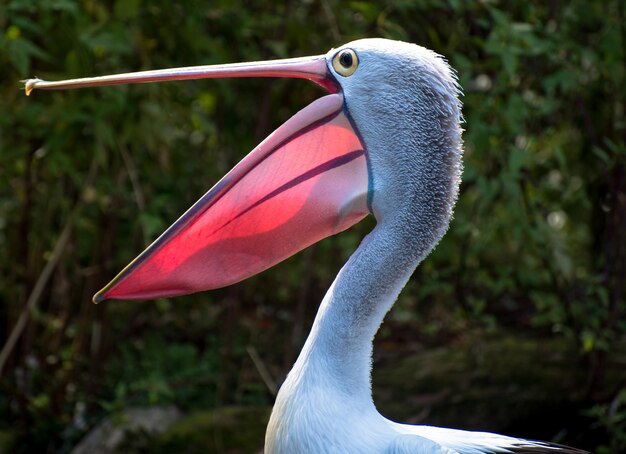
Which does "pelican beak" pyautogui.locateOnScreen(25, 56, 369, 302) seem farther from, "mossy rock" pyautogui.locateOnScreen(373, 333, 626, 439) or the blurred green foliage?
"mossy rock" pyautogui.locateOnScreen(373, 333, 626, 439)

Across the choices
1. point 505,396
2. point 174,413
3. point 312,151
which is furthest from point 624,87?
point 174,413

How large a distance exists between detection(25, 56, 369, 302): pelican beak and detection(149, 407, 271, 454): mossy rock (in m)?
1.81

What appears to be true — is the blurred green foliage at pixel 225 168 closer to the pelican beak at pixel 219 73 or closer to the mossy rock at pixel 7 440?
the mossy rock at pixel 7 440

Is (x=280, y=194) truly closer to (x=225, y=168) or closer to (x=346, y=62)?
(x=346, y=62)

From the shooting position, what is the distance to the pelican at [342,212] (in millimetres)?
2391

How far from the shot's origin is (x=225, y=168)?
15.7ft

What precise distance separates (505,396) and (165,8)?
2222 mm

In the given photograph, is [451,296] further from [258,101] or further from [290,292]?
[258,101]

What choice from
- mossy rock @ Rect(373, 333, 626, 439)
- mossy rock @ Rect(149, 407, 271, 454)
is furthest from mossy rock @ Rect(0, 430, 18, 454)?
mossy rock @ Rect(373, 333, 626, 439)

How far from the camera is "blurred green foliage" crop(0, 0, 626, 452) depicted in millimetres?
3816

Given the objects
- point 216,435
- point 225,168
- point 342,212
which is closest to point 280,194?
point 342,212

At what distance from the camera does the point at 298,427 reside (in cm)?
238

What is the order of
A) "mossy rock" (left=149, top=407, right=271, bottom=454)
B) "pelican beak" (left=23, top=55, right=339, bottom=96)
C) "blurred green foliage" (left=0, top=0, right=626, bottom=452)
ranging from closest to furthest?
1. "pelican beak" (left=23, top=55, right=339, bottom=96)
2. "blurred green foliage" (left=0, top=0, right=626, bottom=452)
3. "mossy rock" (left=149, top=407, right=271, bottom=454)

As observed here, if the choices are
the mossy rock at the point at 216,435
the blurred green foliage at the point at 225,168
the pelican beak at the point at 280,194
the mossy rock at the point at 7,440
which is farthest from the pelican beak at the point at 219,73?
the mossy rock at the point at 7,440
